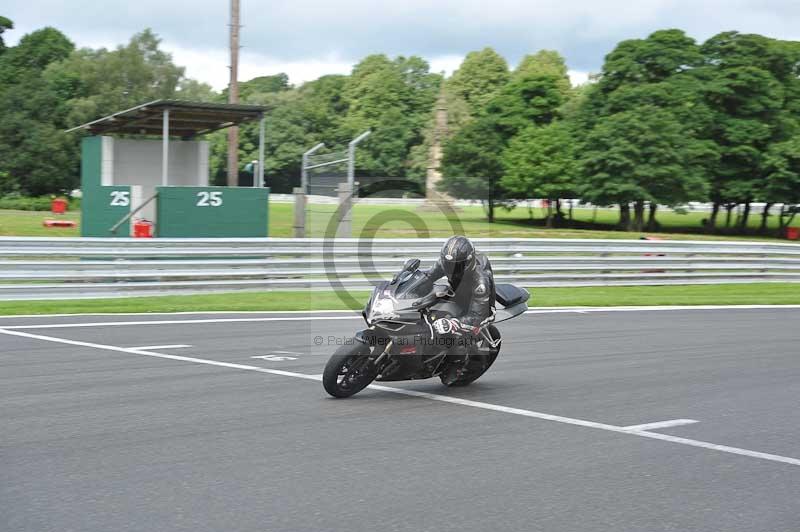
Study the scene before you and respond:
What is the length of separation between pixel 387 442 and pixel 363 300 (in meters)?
11.0

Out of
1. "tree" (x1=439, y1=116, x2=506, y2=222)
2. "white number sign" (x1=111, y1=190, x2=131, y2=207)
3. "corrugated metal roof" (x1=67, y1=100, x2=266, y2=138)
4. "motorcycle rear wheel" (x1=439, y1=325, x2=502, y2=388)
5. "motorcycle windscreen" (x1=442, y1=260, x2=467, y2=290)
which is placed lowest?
"motorcycle rear wheel" (x1=439, y1=325, x2=502, y2=388)

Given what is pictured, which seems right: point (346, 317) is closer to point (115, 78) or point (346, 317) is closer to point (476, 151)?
point (476, 151)

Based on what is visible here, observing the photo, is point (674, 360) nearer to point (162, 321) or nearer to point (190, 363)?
point (190, 363)

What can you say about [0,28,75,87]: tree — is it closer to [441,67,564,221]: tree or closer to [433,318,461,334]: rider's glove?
[441,67,564,221]: tree

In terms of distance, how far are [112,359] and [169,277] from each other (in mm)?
7455

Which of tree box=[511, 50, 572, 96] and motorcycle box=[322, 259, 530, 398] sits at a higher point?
tree box=[511, 50, 572, 96]

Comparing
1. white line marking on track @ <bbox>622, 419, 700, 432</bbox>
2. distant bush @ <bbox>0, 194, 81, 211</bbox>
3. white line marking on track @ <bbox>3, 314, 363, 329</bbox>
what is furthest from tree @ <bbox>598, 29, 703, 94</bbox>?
white line marking on track @ <bbox>622, 419, 700, 432</bbox>

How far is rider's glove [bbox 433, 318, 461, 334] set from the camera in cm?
845

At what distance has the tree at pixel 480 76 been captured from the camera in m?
105

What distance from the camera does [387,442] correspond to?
696 cm

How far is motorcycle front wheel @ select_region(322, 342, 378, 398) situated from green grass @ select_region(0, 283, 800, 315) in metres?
5.46

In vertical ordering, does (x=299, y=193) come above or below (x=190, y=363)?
above

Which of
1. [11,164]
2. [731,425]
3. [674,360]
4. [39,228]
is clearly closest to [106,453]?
[731,425]

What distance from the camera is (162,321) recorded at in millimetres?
14320
